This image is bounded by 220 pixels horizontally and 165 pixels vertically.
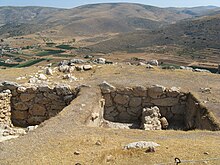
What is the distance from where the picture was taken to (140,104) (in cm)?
1764

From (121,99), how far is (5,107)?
6257 millimetres

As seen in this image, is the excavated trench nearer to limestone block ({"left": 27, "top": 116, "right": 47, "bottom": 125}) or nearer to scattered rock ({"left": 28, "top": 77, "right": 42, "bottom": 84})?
limestone block ({"left": 27, "top": 116, "right": 47, "bottom": 125})

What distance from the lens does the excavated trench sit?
17.2m

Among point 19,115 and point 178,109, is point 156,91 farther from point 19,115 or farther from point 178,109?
point 19,115

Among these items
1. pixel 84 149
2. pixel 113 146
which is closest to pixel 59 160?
pixel 84 149

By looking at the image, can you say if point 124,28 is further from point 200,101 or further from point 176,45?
point 200,101

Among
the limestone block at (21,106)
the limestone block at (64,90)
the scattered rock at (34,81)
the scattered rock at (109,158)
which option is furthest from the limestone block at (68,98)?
the scattered rock at (109,158)

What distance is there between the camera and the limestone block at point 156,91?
1727 cm

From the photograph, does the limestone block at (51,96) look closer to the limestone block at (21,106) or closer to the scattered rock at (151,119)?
the limestone block at (21,106)

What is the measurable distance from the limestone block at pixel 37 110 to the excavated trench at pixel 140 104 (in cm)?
336

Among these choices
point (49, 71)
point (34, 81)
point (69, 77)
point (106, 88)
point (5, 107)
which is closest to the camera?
point (106, 88)

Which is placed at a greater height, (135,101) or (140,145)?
(140,145)

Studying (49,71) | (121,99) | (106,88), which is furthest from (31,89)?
(121,99)

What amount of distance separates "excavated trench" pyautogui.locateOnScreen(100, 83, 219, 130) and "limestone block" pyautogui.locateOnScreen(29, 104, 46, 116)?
3.36 metres
